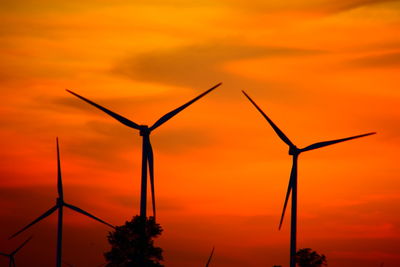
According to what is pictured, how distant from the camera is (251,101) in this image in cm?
11569

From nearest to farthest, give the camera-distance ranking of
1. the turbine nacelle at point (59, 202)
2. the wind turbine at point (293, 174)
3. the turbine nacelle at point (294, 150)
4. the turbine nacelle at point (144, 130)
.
→ 1. the turbine nacelle at point (144, 130)
2. the wind turbine at point (293, 174)
3. the turbine nacelle at point (294, 150)
4. the turbine nacelle at point (59, 202)

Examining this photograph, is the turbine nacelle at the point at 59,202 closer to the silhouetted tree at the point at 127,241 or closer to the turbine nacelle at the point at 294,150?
the silhouetted tree at the point at 127,241

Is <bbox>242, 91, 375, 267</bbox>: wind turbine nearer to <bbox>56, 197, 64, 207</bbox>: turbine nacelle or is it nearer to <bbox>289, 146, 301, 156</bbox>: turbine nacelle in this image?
<bbox>289, 146, 301, 156</bbox>: turbine nacelle

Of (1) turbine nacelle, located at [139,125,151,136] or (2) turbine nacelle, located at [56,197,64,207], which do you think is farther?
(2) turbine nacelle, located at [56,197,64,207]

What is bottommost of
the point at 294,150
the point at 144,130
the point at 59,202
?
the point at 144,130

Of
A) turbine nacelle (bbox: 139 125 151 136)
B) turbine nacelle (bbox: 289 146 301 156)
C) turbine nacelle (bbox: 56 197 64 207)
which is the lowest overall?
turbine nacelle (bbox: 139 125 151 136)

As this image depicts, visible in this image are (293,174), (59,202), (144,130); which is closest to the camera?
(144,130)

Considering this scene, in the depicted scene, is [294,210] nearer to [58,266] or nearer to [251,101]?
[251,101]

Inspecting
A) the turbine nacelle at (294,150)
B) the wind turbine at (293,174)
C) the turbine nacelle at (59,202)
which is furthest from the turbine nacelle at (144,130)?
the turbine nacelle at (59,202)

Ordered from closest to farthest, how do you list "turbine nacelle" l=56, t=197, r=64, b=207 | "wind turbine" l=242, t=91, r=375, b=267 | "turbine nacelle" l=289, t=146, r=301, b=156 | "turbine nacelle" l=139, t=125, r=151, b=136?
"turbine nacelle" l=139, t=125, r=151, b=136
"wind turbine" l=242, t=91, r=375, b=267
"turbine nacelle" l=289, t=146, r=301, b=156
"turbine nacelle" l=56, t=197, r=64, b=207

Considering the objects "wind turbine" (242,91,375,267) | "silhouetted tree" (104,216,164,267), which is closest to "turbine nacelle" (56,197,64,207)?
"silhouetted tree" (104,216,164,267)

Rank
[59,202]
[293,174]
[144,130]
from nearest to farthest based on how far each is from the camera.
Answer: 1. [144,130]
2. [293,174]
3. [59,202]

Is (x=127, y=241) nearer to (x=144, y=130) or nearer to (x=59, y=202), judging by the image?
(x=59, y=202)

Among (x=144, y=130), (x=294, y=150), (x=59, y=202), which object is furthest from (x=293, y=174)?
(x=59, y=202)
